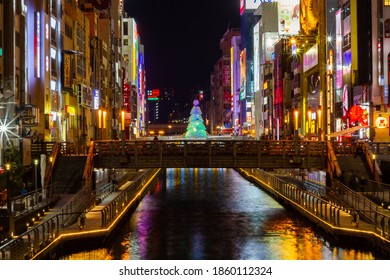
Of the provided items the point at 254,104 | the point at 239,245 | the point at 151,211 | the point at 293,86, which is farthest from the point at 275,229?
the point at 254,104

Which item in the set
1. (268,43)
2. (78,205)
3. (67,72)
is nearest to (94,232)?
(78,205)

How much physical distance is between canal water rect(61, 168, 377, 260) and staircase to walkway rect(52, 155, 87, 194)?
4.92 m

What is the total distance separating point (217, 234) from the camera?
3975 cm

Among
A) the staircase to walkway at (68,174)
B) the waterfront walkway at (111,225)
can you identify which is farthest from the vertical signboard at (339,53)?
the staircase to walkway at (68,174)

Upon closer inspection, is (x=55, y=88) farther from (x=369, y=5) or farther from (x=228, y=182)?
(x=369, y=5)

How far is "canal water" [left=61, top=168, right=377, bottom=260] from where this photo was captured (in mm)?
32781

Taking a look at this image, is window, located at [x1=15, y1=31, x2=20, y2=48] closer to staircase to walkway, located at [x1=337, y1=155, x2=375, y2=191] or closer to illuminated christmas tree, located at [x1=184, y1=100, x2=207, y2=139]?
staircase to walkway, located at [x1=337, y1=155, x2=375, y2=191]

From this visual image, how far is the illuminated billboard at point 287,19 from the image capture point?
429ft

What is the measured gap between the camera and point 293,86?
368ft

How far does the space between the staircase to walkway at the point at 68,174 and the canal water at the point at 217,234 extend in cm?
492

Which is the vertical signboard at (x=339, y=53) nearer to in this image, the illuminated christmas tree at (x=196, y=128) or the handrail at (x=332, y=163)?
the handrail at (x=332, y=163)

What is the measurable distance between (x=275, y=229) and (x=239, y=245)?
5768 mm

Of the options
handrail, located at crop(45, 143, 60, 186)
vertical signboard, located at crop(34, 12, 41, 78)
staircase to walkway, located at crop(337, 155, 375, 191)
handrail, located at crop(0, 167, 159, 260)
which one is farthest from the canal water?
vertical signboard, located at crop(34, 12, 41, 78)

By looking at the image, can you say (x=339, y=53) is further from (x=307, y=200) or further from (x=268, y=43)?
(x=268, y=43)
